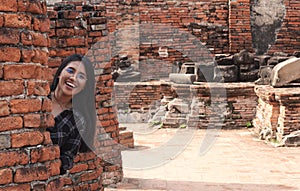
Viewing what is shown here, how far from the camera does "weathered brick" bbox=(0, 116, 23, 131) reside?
2.31 metres

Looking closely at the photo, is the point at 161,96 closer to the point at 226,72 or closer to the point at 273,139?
the point at 226,72

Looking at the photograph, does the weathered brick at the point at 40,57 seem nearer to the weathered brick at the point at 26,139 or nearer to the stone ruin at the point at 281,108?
the weathered brick at the point at 26,139

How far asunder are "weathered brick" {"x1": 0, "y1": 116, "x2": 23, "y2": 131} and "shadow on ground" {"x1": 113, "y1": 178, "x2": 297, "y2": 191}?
3084mm

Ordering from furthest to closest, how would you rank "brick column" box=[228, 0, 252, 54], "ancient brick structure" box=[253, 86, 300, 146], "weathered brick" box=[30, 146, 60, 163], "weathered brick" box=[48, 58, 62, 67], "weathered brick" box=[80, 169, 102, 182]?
"brick column" box=[228, 0, 252, 54] → "ancient brick structure" box=[253, 86, 300, 146] → "weathered brick" box=[48, 58, 62, 67] → "weathered brick" box=[80, 169, 102, 182] → "weathered brick" box=[30, 146, 60, 163]

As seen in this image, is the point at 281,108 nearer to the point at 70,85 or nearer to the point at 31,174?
the point at 70,85

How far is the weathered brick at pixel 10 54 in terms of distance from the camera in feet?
7.58

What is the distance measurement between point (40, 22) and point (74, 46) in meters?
1.94

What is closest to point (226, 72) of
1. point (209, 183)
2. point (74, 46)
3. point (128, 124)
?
point (128, 124)

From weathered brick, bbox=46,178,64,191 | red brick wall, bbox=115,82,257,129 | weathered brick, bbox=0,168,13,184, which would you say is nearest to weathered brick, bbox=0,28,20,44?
weathered brick, bbox=0,168,13,184

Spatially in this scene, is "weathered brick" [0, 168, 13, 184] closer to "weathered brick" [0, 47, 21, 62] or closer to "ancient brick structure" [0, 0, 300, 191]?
"ancient brick structure" [0, 0, 300, 191]

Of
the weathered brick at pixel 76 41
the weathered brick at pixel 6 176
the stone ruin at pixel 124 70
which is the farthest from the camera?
the stone ruin at pixel 124 70

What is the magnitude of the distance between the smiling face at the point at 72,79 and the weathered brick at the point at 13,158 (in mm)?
700

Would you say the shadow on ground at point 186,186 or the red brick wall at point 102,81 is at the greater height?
the red brick wall at point 102,81

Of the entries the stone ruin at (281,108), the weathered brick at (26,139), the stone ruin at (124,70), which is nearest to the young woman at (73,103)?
the weathered brick at (26,139)
